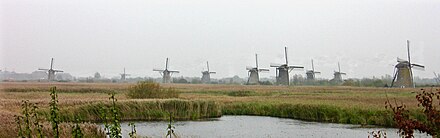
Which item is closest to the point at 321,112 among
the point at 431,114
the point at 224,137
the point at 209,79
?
the point at 224,137

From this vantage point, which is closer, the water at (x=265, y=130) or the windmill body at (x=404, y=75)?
the water at (x=265, y=130)

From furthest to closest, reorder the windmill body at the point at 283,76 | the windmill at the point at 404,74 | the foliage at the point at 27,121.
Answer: the windmill body at the point at 283,76 → the windmill at the point at 404,74 → the foliage at the point at 27,121

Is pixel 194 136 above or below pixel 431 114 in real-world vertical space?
below

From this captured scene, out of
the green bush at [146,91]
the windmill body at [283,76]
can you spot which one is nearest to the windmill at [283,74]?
the windmill body at [283,76]

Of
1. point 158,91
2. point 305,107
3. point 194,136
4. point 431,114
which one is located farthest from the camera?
point 158,91

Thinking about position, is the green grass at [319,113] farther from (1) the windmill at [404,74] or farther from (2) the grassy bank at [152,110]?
(1) the windmill at [404,74]

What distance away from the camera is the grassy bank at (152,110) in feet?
89.1

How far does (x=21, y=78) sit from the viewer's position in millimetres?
124188

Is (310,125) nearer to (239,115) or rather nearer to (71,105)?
(239,115)

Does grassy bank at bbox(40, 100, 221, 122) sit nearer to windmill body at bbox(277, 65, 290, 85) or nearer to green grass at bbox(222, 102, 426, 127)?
green grass at bbox(222, 102, 426, 127)

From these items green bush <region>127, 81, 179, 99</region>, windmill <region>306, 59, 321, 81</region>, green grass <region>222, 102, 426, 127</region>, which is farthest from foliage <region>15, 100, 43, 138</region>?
windmill <region>306, 59, 321, 81</region>

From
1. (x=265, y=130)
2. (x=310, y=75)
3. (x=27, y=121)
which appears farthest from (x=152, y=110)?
(x=310, y=75)

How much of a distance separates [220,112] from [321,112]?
6.74m

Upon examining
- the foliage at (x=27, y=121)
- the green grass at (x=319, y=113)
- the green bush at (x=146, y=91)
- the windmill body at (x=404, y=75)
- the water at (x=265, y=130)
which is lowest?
the water at (x=265, y=130)
